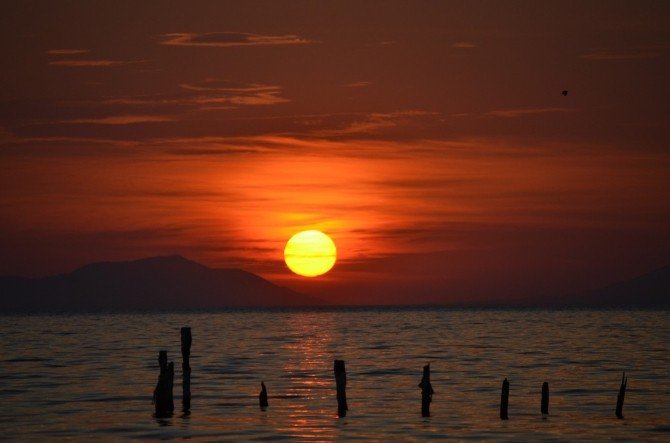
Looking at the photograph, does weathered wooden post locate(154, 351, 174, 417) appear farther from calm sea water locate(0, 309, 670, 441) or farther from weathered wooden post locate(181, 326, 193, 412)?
weathered wooden post locate(181, 326, 193, 412)

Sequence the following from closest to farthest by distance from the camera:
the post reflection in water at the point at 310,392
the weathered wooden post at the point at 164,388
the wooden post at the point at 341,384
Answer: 1. the wooden post at the point at 341,384
2. the post reflection in water at the point at 310,392
3. the weathered wooden post at the point at 164,388

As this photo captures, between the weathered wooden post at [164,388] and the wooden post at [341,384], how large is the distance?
687 centimetres

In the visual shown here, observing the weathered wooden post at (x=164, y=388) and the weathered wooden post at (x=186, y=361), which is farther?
the weathered wooden post at (x=186, y=361)

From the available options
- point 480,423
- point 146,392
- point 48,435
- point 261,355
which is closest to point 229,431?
point 48,435

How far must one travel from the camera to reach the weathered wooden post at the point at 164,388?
4437 centimetres

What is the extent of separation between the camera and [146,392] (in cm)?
5750

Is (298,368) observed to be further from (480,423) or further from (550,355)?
(480,423)

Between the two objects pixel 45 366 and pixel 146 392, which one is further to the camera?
pixel 45 366

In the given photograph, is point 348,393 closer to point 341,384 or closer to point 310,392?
point 310,392

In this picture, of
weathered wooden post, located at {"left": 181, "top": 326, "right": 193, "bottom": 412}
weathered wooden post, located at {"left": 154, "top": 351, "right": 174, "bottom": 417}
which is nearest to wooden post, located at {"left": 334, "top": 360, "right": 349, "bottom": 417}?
weathered wooden post, located at {"left": 181, "top": 326, "right": 193, "bottom": 412}

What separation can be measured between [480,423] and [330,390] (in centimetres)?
1539

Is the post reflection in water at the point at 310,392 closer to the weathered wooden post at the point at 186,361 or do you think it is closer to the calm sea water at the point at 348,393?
the calm sea water at the point at 348,393

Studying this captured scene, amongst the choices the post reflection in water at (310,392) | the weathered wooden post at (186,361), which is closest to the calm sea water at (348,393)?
the post reflection in water at (310,392)

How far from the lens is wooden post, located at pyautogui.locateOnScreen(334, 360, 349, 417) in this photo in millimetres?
42688
